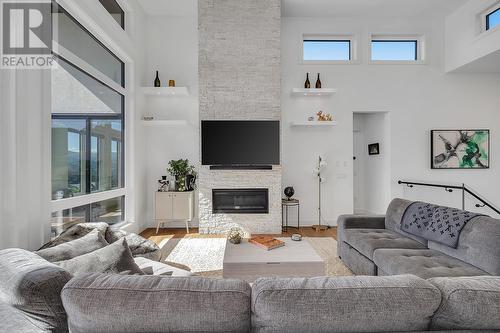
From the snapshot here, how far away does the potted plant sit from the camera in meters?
4.91

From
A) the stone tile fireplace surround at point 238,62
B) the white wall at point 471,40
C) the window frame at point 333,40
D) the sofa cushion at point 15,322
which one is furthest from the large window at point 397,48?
the sofa cushion at point 15,322

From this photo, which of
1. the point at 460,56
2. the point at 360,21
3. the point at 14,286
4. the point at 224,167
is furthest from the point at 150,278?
the point at 460,56

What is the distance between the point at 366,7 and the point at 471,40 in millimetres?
1912

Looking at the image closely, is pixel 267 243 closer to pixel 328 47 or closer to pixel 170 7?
pixel 328 47

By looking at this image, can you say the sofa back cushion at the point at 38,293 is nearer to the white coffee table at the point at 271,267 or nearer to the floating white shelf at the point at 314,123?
the white coffee table at the point at 271,267

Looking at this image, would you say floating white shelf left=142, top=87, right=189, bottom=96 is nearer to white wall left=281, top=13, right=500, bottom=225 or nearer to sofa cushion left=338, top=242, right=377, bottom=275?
white wall left=281, top=13, right=500, bottom=225

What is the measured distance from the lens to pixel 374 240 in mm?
2764

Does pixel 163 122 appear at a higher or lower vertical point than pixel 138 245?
higher

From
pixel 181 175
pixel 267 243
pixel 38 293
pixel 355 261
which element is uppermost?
pixel 181 175

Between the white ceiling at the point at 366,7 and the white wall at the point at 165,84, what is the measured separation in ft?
6.38

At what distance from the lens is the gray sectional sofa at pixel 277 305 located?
2.93 ft

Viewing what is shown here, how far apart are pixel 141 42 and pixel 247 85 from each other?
6.87 feet

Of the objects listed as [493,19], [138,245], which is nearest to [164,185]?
[138,245]

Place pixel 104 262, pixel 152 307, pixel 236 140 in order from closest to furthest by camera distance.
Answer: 1. pixel 152 307
2. pixel 104 262
3. pixel 236 140
